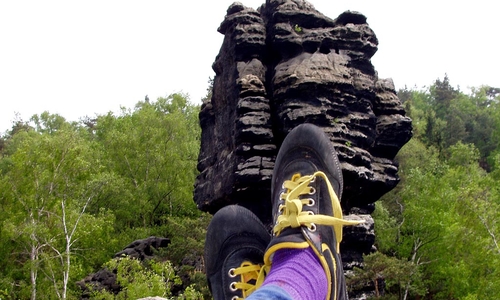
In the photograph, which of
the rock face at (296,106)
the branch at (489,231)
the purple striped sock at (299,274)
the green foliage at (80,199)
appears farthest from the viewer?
the green foliage at (80,199)

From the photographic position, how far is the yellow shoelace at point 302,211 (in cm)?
293

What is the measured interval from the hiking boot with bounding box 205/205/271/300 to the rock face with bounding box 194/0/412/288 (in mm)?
3544

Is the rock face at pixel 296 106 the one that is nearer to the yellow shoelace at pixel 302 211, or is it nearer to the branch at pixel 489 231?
the yellow shoelace at pixel 302 211

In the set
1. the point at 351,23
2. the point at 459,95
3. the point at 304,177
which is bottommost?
the point at 304,177

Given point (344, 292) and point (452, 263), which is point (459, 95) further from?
point (344, 292)

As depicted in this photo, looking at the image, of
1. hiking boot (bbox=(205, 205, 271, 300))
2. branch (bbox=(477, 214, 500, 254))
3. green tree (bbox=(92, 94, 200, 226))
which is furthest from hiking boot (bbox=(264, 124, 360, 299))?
green tree (bbox=(92, 94, 200, 226))

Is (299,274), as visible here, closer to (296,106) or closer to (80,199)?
(296,106)

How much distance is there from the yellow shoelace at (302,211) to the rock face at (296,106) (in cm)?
371

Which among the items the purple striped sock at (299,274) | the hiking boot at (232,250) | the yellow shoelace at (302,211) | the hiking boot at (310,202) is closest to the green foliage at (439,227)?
the hiking boot at (310,202)

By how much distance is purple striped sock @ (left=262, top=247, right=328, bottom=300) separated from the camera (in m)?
2.42

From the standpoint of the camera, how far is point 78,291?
677 inches

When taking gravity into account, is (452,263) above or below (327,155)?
above

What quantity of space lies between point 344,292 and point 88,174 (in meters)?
16.5

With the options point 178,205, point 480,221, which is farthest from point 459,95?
point 480,221
